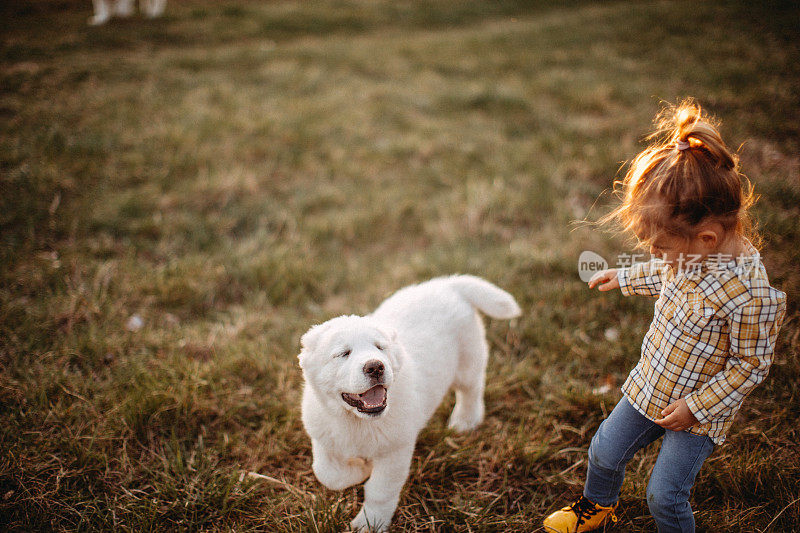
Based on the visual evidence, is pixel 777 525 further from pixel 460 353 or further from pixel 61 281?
pixel 61 281

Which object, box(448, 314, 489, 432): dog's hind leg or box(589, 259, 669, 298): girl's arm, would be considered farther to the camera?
box(448, 314, 489, 432): dog's hind leg

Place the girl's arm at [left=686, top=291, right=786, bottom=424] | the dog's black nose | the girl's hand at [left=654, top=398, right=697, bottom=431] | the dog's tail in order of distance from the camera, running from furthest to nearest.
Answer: the dog's tail
the dog's black nose
the girl's hand at [left=654, top=398, right=697, bottom=431]
the girl's arm at [left=686, top=291, right=786, bottom=424]

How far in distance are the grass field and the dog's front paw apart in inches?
3.0

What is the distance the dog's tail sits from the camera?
243 centimetres

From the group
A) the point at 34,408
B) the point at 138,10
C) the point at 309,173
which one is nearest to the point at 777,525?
the point at 34,408

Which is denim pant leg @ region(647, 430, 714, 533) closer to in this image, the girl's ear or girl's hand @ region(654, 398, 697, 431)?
girl's hand @ region(654, 398, 697, 431)

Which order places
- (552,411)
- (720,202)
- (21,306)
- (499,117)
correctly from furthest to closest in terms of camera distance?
(499,117) → (21,306) → (552,411) → (720,202)

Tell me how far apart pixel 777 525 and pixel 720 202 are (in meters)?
1.60

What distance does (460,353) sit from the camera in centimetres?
248

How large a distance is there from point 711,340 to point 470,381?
123 centimetres

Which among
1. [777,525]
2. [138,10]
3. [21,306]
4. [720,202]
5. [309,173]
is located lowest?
[777,525]

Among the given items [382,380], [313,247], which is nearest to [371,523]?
[382,380]

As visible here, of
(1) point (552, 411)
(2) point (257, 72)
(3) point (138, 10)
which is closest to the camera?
(1) point (552, 411)

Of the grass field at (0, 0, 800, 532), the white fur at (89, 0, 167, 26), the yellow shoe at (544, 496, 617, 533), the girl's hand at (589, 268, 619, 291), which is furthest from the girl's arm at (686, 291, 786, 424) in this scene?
the white fur at (89, 0, 167, 26)
